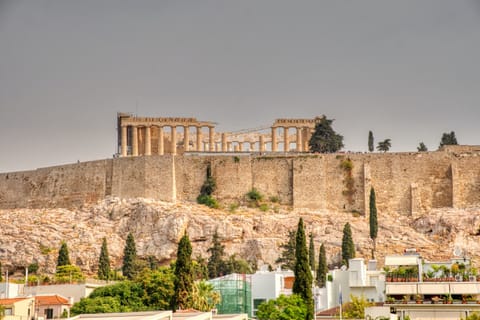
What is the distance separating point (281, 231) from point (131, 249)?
9088 millimetres

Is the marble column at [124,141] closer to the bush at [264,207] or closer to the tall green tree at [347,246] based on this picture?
the bush at [264,207]

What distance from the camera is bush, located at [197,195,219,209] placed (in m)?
83.3

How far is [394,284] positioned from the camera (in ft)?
159

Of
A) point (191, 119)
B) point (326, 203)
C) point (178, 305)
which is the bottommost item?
point (178, 305)

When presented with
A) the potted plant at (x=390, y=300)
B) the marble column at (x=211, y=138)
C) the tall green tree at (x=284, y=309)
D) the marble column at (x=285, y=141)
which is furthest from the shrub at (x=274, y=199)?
the potted plant at (x=390, y=300)

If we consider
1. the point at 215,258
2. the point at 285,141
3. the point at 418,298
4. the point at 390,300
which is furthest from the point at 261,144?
the point at 418,298

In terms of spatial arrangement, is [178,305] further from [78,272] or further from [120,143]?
[120,143]

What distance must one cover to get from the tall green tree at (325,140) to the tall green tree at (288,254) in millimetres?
12749

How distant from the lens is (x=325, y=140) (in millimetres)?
88375

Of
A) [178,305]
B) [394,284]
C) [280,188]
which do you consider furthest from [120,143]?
[394,284]

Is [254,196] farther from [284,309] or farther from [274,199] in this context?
[284,309]

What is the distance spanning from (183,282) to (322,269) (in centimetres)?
1344

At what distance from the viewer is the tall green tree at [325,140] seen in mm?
88206

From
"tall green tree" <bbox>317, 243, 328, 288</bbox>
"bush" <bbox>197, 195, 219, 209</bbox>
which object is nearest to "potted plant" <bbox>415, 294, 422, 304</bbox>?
"tall green tree" <bbox>317, 243, 328, 288</bbox>
